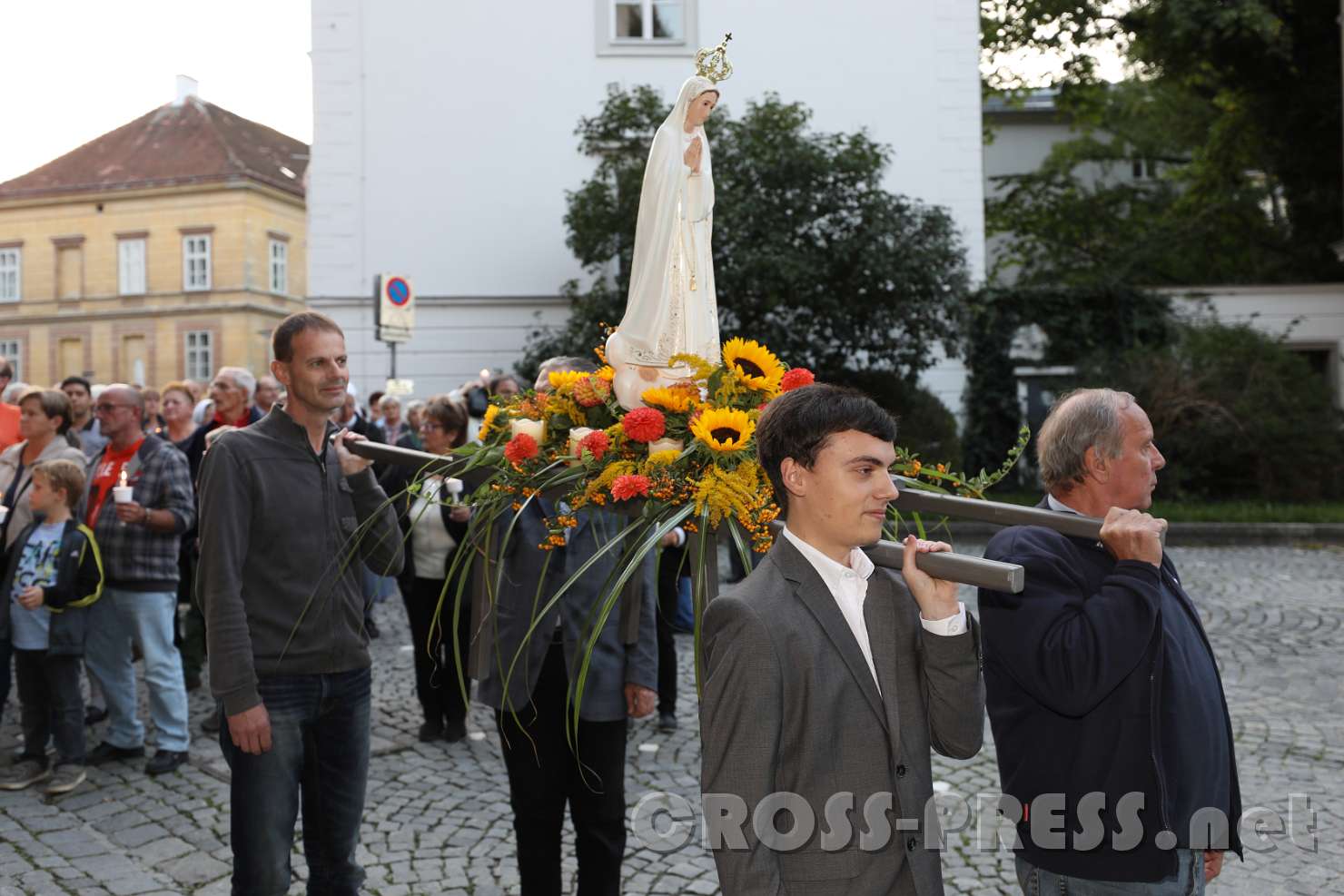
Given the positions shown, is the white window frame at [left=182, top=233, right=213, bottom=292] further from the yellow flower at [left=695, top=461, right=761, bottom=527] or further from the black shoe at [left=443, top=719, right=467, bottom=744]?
the yellow flower at [left=695, top=461, right=761, bottom=527]

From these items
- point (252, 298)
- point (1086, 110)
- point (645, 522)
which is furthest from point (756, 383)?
point (252, 298)

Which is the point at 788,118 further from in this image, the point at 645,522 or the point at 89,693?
the point at 645,522

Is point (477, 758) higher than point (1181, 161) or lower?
lower

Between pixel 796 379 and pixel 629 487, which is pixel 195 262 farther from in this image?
pixel 629 487

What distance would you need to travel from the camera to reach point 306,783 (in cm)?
350

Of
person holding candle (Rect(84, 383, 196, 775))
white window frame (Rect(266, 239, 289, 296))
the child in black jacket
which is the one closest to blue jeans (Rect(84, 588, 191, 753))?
person holding candle (Rect(84, 383, 196, 775))

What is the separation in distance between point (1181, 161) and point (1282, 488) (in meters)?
16.1

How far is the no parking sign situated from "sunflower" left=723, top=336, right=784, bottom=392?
9991 mm

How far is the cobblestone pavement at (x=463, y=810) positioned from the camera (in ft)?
14.4

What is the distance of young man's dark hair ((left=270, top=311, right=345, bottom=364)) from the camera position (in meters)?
3.49

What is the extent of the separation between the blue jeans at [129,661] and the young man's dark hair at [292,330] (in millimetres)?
3078

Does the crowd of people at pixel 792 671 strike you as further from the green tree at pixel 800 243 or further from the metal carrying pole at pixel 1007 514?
the green tree at pixel 800 243

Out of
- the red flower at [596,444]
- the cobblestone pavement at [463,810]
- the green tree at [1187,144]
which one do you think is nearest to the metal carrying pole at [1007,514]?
the red flower at [596,444]

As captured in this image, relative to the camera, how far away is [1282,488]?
16.5 metres
